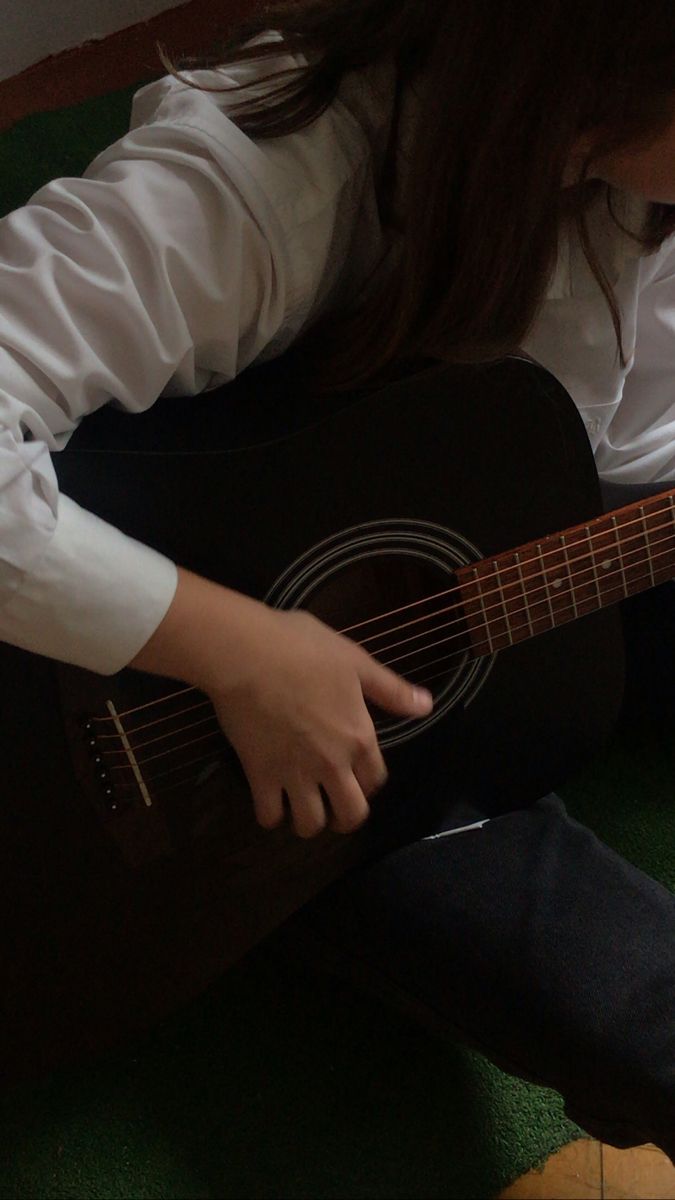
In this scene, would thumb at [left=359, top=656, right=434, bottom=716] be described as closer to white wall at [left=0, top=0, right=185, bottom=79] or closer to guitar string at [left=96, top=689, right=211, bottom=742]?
guitar string at [left=96, top=689, right=211, bottom=742]

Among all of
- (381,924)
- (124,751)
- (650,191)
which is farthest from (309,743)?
(650,191)

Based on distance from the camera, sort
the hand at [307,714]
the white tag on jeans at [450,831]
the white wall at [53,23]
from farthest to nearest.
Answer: the white wall at [53,23], the white tag on jeans at [450,831], the hand at [307,714]

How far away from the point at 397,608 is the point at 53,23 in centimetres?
91

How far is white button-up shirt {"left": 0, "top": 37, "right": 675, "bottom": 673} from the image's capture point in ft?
2.03

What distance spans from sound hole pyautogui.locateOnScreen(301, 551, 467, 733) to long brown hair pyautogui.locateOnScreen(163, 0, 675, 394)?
0.44ft

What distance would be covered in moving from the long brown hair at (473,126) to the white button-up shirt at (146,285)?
0.07 feet

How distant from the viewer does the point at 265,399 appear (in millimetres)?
745

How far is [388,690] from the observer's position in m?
0.71

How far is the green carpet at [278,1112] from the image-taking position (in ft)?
3.09

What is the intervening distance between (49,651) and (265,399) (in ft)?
0.74

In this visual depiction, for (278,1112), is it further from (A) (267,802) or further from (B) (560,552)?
(B) (560,552)

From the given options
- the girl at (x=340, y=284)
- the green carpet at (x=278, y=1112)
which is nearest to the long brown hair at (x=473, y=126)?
the girl at (x=340, y=284)

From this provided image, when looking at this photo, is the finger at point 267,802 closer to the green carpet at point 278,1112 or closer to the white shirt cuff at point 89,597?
the white shirt cuff at point 89,597

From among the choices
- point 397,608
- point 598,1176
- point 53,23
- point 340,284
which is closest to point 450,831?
point 397,608
